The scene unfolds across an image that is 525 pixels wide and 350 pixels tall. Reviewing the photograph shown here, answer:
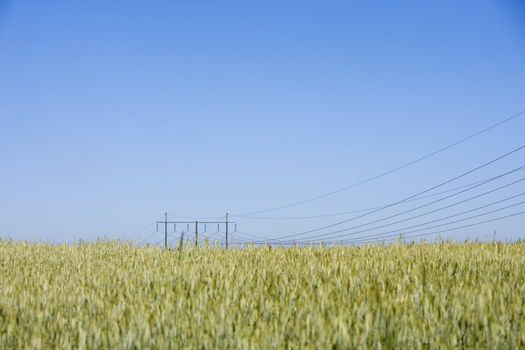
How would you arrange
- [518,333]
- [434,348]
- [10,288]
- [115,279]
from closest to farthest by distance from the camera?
[434,348]
[518,333]
[10,288]
[115,279]

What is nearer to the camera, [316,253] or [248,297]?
[248,297]

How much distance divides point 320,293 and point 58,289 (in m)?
3.61

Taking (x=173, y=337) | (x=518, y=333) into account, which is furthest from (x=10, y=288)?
(x=518, y=333)

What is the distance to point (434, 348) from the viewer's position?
4.04m

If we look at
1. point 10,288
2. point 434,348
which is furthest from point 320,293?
point 10,288

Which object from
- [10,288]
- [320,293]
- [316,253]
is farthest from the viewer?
[316,253]

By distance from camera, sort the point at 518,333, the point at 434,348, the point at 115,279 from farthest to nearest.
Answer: the point at 115,279, the point at 518,333, the point at 434,348

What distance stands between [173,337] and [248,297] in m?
1.51

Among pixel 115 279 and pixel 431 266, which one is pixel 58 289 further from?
pixel 431 266

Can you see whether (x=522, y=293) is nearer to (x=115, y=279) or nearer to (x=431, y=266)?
(x=431, y=266)

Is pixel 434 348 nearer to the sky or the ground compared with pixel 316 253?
nearer to the ground

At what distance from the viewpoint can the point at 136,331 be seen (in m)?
4.37

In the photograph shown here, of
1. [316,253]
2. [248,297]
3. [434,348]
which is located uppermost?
[316,253]

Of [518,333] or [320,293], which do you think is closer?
[518,333]
